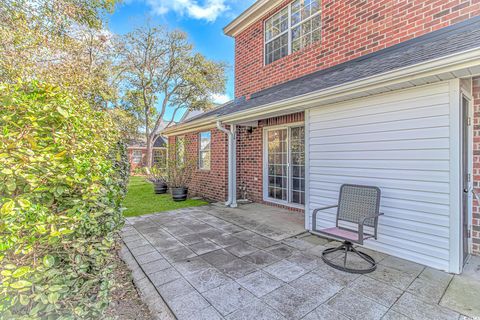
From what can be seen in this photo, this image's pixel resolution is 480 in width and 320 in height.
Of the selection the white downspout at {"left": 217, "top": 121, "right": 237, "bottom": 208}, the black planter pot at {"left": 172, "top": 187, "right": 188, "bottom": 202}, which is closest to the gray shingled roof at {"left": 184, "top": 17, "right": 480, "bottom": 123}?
the white downspout at {"left": 217, "top": 121, "right": 237, "bottom": 208}

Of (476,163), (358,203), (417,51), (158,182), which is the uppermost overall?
(417,51)

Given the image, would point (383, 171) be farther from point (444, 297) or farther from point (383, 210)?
point (444, 297)

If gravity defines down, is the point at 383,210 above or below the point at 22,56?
below

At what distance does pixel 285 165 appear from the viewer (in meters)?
6.49

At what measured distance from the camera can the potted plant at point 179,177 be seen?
7879 mm

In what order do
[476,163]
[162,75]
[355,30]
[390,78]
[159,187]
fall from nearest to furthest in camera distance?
[390,78]
[476,163]
[355,30]
[159,187]
[162,75]

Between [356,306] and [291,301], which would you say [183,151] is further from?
[356,306]

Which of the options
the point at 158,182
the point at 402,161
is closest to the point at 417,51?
the point at 402,161

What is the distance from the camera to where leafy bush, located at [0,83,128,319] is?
4.02 feet

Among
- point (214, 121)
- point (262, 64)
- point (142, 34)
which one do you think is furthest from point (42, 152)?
point (142, 34)

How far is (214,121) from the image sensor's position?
22.5 ft

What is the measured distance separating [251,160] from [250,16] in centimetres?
479

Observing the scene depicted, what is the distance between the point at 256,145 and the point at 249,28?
13.7ft

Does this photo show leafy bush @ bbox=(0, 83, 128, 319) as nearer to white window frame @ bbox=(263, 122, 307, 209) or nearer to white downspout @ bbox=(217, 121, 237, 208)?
white downspout @ bbox=(217, 121, 237, 208)
